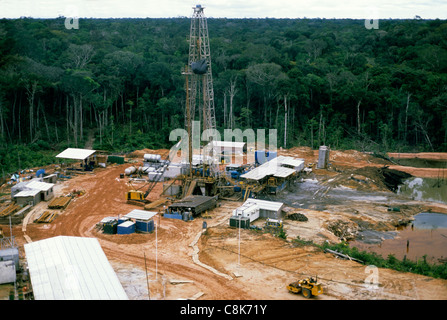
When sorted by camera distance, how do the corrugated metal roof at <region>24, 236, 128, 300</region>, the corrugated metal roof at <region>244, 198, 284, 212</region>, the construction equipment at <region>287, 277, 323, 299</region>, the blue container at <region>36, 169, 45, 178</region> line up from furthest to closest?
1. the blue container at <region>36, 169, 45, 178</region>
2. the corrugated metal roof at <region>244, 198, 284, 212</region>
3. the construction equipment at <region>287, 277, 323, 299</region>
4. the corrugated metal roof at <region>24, 236, 128, 300</region>

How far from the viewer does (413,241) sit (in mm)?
23328

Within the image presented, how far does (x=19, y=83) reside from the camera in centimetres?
4494

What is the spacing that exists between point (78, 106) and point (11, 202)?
2503 centimetres

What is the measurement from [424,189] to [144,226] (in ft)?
78.6

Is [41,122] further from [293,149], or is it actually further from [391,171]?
[391,171]

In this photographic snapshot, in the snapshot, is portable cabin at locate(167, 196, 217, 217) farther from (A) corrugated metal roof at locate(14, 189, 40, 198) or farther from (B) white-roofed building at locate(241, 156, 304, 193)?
(A) corrugated metal roof at locate(14, 189, 40, 198)

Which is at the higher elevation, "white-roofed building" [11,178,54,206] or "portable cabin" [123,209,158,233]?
"white-roofed building" [11,178,54,206]

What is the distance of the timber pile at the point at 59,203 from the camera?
1067 inches

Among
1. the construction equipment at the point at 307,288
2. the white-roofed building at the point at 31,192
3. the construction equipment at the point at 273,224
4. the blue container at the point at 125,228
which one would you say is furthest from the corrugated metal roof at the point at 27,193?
the construction equipment at the point at 307,288

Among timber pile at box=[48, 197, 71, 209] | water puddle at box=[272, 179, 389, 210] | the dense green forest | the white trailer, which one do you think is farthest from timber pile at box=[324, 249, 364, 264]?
the dense green forest

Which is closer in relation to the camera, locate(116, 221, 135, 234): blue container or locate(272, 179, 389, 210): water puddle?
locate(116, 221, 135, 234): blue container

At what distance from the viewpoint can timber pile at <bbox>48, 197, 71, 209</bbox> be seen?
27.1m

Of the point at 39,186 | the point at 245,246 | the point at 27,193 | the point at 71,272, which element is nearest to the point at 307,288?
the point at 245,246

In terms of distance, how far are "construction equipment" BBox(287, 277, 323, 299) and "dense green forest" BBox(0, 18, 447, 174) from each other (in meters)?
32.7
